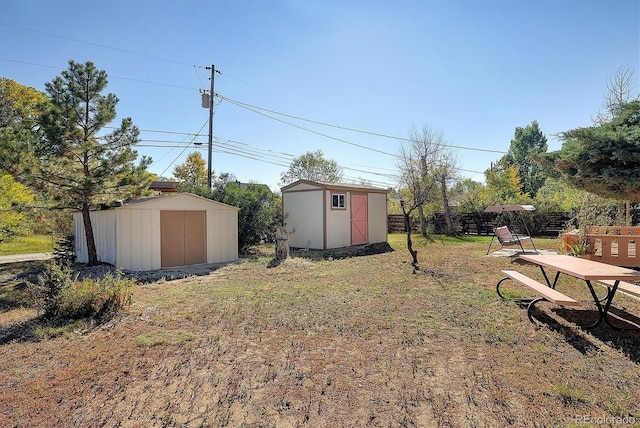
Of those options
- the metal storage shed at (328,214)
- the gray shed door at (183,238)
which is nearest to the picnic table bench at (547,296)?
the gray shed door at (183,238)

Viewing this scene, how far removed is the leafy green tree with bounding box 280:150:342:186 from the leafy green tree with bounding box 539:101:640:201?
30875mm

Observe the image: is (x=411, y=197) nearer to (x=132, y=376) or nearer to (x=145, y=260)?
(x=145, y=260)

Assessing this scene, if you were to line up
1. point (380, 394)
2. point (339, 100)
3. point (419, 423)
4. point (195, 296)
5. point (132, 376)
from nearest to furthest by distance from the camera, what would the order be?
point (419, 423) → point (380, 394) → point (132, 376) → point (195, 296) → point (339, 100)

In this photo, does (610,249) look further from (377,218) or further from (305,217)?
(305,217)

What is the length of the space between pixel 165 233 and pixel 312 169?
89.5 feet

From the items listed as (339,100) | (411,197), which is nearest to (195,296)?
(339,100)

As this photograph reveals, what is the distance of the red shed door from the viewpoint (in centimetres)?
1337

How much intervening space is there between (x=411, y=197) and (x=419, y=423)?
18.0 m

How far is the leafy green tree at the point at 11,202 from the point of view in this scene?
9.80 m

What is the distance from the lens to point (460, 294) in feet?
17.7

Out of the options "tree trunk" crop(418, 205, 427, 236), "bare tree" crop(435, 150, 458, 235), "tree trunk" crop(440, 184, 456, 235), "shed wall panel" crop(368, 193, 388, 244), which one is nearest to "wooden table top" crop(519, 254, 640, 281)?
"shed wall panel" crop(368, 193, 388, 244)

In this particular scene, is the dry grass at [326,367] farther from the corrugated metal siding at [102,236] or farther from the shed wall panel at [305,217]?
the shed wall panel at [305,217]

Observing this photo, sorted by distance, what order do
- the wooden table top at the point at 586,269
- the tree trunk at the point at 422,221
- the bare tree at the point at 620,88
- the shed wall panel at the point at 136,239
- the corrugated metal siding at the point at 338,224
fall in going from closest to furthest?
1. the wooden table top at the point at 586,269
2. the shed wall panel at the point at 136,239
3. the bare tree at the point at 620,88
4. the corrugated metal siding at the point at 338,224
5. the tree trunk at the point at 422,221

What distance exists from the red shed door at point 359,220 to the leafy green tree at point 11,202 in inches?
407
